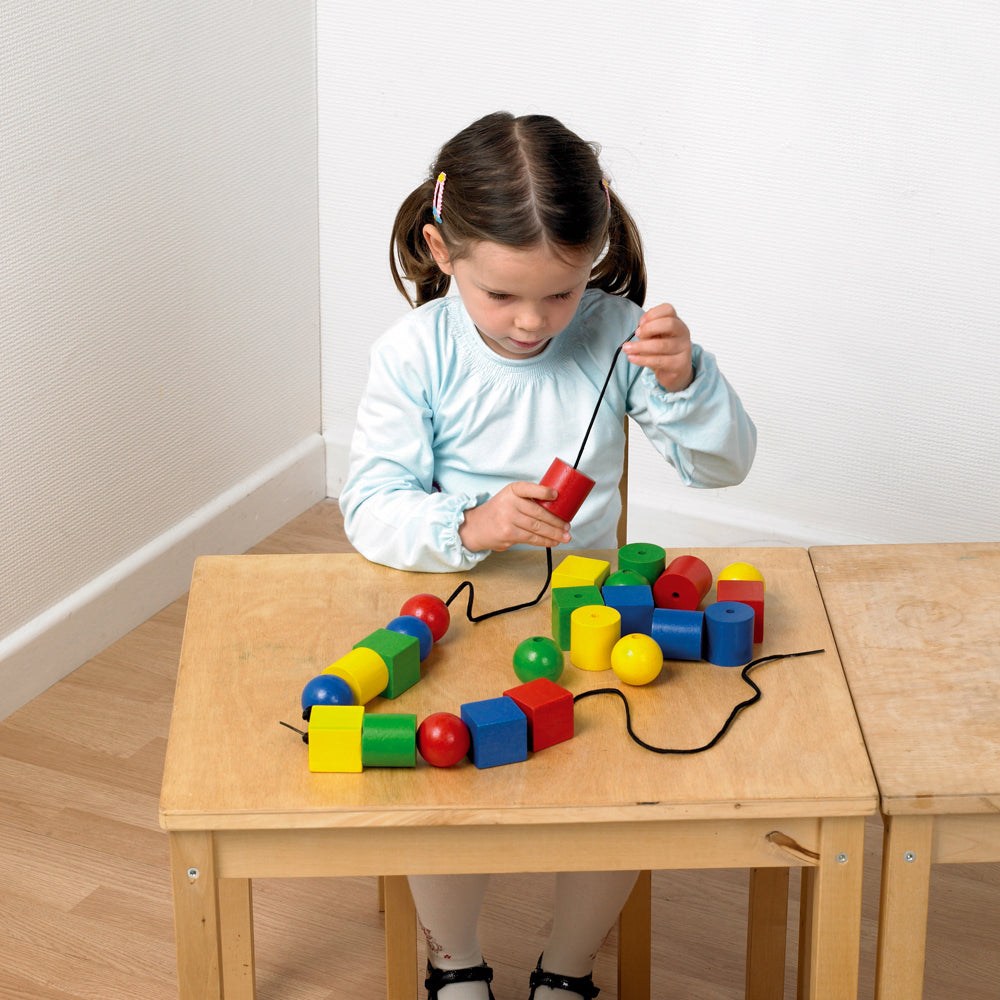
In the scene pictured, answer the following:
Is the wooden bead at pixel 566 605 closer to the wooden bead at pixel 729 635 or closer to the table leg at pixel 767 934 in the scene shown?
the wooden bead at pixel 729 635

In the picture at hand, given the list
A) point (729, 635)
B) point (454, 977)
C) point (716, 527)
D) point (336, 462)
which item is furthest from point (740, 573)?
point (336, 462)

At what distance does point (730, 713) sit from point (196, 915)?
1.38 ft

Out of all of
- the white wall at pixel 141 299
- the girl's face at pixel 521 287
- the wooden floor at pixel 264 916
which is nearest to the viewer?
the girl's face at pixel 521 287

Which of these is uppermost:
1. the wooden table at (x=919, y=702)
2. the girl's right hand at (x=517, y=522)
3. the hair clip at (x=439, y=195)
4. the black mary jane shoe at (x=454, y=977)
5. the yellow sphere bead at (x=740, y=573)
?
the hair clip at (x=439, y=195)

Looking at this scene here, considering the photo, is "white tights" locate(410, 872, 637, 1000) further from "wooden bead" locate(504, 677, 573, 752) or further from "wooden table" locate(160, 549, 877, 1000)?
"wooden bead" locate(504, 677, 573, 752)

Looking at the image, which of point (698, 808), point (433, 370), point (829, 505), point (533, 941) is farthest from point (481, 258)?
point (829, 505)

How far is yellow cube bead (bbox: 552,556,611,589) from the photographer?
1133 mm

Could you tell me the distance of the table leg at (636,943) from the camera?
1.36 metres

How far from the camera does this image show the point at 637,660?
998mm

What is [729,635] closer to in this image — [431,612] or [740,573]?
[740,573]

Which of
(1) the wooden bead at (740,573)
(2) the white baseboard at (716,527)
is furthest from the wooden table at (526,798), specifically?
(2) the white baseboard at (716,527)

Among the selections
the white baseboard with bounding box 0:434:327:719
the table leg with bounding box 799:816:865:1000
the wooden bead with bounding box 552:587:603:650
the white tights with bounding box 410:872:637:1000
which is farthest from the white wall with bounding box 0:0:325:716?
the table leg with bounding box 799:816:865:1000

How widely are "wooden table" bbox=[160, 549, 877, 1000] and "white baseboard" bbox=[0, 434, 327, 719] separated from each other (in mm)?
1125

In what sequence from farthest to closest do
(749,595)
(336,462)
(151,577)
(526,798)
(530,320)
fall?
(336,462), (151,577), (530,320), (749,595), (526,798)
